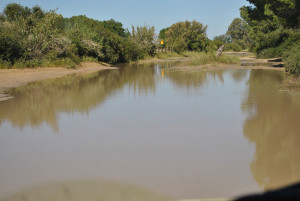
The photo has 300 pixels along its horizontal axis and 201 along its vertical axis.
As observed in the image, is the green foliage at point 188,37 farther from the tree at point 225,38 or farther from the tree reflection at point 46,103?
the tree at point 225,38

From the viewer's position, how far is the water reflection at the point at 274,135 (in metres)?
4.72

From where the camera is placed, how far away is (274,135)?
6.74 meters

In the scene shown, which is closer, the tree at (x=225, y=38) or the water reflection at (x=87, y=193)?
the water reflection at (x=87, y=193)

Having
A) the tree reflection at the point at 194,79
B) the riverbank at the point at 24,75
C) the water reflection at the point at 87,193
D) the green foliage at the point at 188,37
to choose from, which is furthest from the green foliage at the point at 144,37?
the water reflection at the point at 87,193

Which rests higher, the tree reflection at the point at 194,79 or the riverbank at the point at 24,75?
the riverbank at the point at 24,75

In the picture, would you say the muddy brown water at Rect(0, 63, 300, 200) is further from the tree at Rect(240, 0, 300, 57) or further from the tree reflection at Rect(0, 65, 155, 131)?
the tree at Rect(240, 0, 300, 57)

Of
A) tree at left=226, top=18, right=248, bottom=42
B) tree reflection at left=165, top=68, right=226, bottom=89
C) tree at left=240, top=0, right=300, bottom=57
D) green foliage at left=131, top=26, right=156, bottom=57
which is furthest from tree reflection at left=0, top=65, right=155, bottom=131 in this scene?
tree at left=226, top=18, right=248, bottom=42

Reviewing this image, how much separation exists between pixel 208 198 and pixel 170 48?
171 ft

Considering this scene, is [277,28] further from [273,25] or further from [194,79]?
[194,79]

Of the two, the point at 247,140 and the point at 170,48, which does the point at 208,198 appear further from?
the point at 170,48

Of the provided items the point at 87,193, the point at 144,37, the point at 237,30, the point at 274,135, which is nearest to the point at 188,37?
the point at 144,37

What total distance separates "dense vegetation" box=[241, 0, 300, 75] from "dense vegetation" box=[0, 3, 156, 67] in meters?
14.6

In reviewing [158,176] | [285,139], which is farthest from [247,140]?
[158,176]

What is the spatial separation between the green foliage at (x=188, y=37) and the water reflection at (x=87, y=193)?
2007 inches
